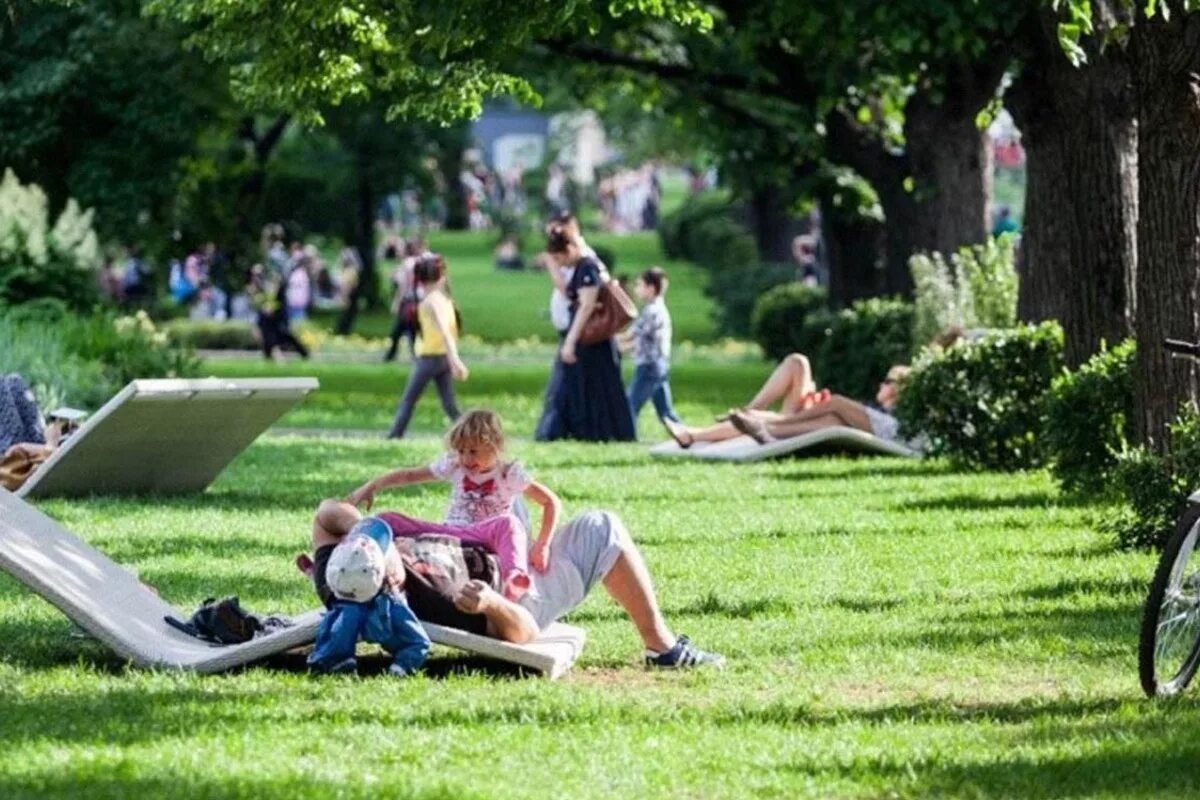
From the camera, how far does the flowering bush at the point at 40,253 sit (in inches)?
1129

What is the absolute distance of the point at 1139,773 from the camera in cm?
856

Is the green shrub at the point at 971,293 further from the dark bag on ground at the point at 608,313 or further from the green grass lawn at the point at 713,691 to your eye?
the green grass lawn at the point at 713,691

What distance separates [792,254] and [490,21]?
35813 mm

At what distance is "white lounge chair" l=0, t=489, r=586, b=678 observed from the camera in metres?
10.3

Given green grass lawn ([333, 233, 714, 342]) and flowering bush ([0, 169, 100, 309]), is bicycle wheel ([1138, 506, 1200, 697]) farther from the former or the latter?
green grass lawn ([333, 233, 714, 342])

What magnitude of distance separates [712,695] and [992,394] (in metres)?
10.8

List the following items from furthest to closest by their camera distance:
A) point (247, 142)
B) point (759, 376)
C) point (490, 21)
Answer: point (247, 142)
point (759, 376)
point (490, 21)

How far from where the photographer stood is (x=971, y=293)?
25.7 metres

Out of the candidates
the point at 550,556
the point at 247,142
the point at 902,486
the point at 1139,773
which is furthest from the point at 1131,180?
the point at 247,142

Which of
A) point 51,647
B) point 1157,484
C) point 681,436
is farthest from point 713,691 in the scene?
point 681,436

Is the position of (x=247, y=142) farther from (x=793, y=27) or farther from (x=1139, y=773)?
(x=1139, y=773)

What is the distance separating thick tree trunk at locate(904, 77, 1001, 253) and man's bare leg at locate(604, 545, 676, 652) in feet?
61.0

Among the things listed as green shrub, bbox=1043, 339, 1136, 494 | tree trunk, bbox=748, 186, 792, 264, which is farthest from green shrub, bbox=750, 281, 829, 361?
green shrub, bbox=1043, 339, 1136, 494

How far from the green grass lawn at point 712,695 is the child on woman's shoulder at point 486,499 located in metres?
0.47
